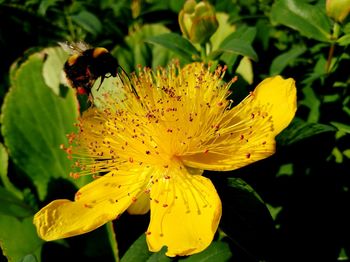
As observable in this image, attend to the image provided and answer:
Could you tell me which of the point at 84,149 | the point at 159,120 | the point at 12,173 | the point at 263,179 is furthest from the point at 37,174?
the point at 263,179

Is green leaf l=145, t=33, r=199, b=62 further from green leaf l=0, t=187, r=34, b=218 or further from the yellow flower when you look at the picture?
green leaf l=0, t=187, r=34, b=218

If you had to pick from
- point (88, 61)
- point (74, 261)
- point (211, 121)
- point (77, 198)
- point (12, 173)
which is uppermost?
point (88, 61)

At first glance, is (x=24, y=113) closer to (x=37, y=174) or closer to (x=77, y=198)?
(x=37, y=174)

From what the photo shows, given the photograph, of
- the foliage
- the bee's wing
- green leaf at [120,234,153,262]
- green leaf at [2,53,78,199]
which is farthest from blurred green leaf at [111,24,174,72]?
green leaf at [120,234,153,262]

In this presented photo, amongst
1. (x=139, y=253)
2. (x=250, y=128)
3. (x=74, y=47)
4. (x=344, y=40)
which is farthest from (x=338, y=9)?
(x=139, y=253)

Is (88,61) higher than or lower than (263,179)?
higher

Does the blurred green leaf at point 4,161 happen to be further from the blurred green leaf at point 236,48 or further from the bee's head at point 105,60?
the blurred green leaf at point 236,48

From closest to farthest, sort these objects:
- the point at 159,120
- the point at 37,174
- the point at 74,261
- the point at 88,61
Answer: the point at 88,61, the point at 159,120, the point at 74,261, the point at 37,174

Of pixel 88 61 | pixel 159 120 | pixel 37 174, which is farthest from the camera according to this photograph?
pixel 37 174

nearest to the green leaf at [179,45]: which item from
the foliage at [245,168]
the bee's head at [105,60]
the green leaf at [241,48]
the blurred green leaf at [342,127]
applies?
the foliage at [245,168]
